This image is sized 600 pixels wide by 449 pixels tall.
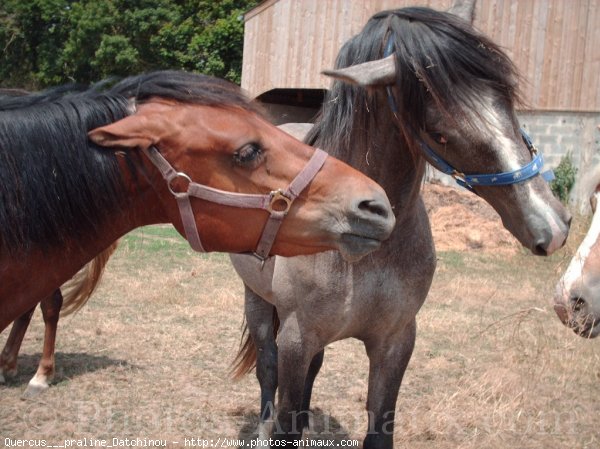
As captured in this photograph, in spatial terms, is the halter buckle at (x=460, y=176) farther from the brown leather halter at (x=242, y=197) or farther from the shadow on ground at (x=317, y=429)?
the shadow on ground at (x=317, y=429)

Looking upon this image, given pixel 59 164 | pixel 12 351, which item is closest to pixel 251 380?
pixel 12 351

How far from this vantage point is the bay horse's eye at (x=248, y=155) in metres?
1.85

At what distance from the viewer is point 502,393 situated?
4.26 meters

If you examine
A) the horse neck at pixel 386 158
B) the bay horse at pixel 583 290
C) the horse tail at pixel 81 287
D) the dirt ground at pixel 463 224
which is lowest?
the dirt ground at pixel 463 224

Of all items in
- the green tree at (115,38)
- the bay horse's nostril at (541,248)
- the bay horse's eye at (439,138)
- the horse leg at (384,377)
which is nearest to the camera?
the bay horse's nostril at (541,248)

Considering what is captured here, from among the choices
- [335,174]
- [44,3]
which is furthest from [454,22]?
[44,3]

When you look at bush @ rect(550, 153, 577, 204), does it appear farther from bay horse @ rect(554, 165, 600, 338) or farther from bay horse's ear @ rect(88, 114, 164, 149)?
bay horse's ear @ rect(88, 114, 164, 149)

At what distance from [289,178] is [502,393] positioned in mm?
3111

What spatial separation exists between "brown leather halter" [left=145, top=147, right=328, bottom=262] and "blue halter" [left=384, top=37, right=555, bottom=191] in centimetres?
65

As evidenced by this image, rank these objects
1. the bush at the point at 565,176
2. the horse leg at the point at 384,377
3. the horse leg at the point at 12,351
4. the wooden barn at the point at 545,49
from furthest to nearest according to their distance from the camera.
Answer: the bush at the point at 565,176 → the wooden barn at the point at 545,49 → the horse leg at the point at 12,351 → the horse leg at the point at 384,377

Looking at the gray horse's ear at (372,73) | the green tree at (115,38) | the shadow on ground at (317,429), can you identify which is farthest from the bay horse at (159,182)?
the green tree at (115,38)

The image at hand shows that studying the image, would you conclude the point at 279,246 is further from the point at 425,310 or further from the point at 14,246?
the point at 425,310

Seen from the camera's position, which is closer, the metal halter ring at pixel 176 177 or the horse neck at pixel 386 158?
the metal halter ring at pixel 176 177

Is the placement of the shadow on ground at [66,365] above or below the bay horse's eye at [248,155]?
below
